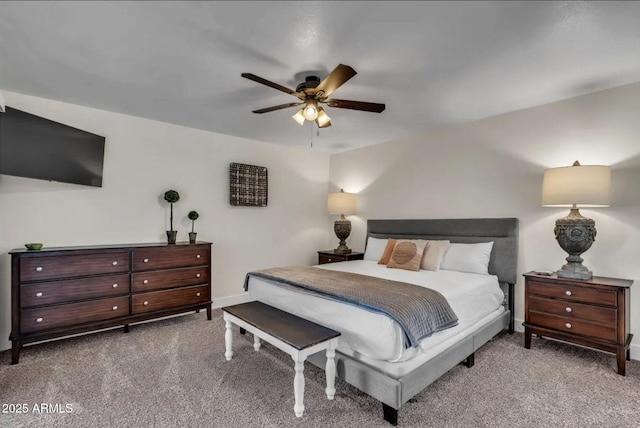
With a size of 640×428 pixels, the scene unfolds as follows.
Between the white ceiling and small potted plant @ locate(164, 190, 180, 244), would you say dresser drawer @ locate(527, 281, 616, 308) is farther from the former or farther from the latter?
small potted plant @ locate(164, 190, 180, 244)

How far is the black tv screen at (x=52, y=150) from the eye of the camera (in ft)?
7.34

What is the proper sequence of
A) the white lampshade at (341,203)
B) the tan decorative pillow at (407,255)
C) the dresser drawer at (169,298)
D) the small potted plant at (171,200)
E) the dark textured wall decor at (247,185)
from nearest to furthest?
the dresser drawer at (169,298), the tan decorative pillow at (407,255), the small potted plant at (171,200), the dark textured wall decor at (247,185), the white lampshade at (341,203)

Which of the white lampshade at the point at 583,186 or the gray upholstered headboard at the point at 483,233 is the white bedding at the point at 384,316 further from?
the white lampshade at the point at 583,186

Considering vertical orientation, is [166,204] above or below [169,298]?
above

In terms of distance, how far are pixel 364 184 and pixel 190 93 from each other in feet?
10.1

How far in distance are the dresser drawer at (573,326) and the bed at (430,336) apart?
1.14ft

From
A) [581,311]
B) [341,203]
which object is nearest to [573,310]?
[581,311]

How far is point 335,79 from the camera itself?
89.0 inches

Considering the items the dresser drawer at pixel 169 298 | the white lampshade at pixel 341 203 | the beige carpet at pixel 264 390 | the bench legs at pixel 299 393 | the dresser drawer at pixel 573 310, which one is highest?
the white lampshade at pixel 341 203

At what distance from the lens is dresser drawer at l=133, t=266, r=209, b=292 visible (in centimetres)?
340

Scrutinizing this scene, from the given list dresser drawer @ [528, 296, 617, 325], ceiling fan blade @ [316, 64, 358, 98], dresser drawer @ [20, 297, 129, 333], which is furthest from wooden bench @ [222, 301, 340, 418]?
dresser drawer @ [528, 296, 617, 325]

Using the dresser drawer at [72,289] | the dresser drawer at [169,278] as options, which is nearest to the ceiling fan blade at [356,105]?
the dresser drawer at [169,278]

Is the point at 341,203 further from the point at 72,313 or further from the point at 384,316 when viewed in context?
the point at 72,313

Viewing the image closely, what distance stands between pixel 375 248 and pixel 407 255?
0.86 meters
